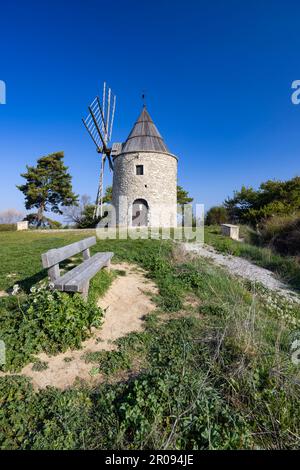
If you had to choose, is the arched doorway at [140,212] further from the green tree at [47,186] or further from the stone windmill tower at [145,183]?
the green tree at [47,186]

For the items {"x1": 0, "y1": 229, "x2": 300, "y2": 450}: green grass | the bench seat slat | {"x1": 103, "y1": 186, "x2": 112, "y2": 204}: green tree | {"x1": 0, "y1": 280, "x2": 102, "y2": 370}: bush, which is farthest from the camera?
{"x1": 103, "y1": 186, "x2": 112, "y2": 204}: green tree

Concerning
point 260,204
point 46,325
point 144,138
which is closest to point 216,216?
point 260,204

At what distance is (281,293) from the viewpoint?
609cm

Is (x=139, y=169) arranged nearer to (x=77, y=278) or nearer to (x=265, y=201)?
(x=265, y=201)

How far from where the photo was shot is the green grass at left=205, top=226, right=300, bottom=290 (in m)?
7.57

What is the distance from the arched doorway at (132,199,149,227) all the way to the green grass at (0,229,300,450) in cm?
1365

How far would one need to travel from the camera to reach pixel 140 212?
55.0ft

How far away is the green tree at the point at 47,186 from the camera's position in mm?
22828

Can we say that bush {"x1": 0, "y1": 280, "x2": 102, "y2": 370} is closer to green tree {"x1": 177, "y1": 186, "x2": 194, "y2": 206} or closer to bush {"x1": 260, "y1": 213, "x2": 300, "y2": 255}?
bush {"x1": 260, "y1": 213, "x2": 300, "y2": 255}

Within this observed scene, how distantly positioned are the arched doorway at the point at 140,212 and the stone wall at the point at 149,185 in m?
0.22

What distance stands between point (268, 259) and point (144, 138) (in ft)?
39.7

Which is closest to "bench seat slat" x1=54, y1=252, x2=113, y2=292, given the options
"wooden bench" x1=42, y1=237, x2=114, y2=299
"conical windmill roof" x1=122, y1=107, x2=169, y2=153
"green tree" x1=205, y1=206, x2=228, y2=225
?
"wooden bench" x1=42, y1=237, x2=114, y2=299
